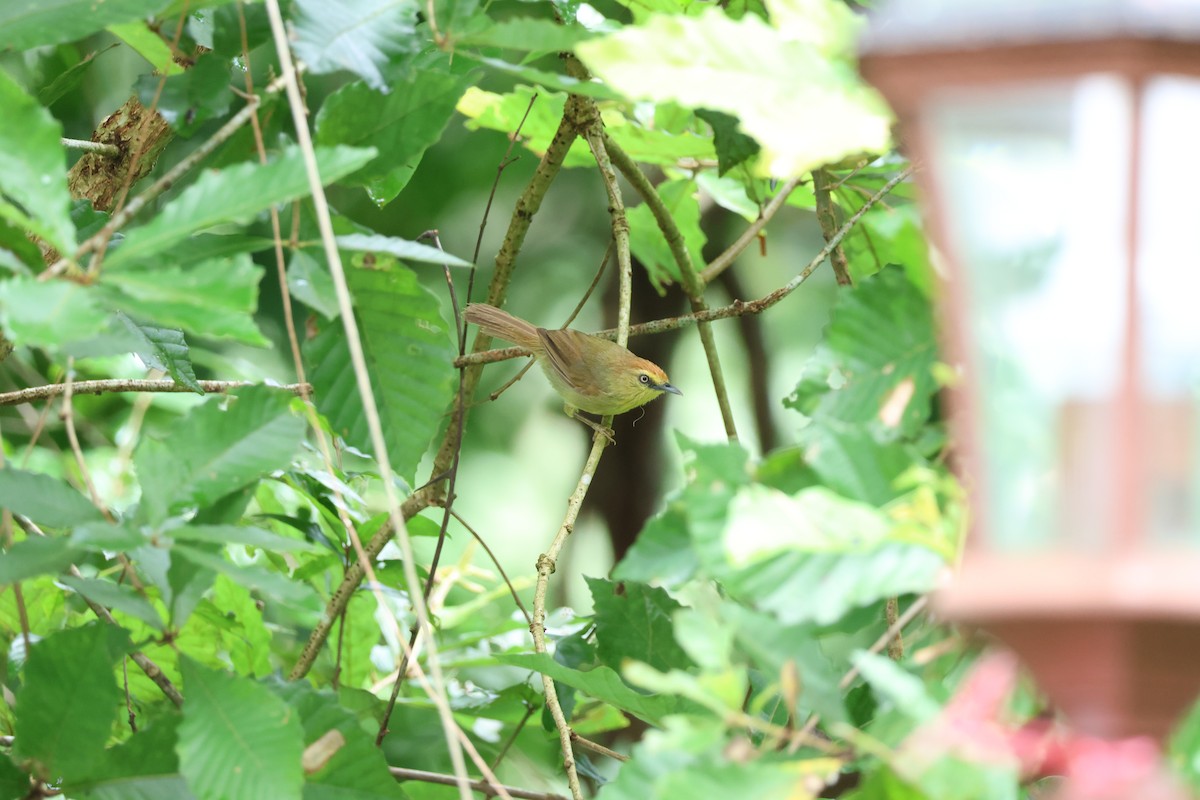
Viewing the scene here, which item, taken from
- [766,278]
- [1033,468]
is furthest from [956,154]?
[766,278]

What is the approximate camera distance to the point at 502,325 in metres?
3.85

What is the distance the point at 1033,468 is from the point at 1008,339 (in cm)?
9

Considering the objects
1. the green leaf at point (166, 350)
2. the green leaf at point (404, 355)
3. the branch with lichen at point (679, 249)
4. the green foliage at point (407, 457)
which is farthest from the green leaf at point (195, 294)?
the branch with lichen at point (679, 249)

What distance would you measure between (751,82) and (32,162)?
29.4 inches

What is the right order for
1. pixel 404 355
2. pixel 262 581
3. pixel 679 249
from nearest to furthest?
pixel 262 581
pixel 404 355
pixel 679 249

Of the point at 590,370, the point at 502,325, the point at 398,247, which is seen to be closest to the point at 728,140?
the point at 398,247

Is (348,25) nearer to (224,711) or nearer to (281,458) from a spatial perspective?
(281,458)

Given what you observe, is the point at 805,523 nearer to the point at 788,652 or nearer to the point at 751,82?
the point at 788,652

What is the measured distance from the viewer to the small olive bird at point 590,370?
4.16 metres

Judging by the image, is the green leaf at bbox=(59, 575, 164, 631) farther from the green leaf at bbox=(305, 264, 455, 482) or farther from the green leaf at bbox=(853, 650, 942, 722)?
the green leaf at bbox=(853, 650, 942, 722)

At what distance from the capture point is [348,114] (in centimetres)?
152

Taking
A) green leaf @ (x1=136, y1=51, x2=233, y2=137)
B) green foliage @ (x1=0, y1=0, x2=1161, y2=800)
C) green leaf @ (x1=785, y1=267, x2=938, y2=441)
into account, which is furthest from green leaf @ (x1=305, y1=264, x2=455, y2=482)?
green leaf @ (x1=785, y1=267, x2=938, y2=441)

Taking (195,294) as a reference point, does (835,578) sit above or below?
below

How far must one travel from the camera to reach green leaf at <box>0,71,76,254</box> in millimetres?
1170
